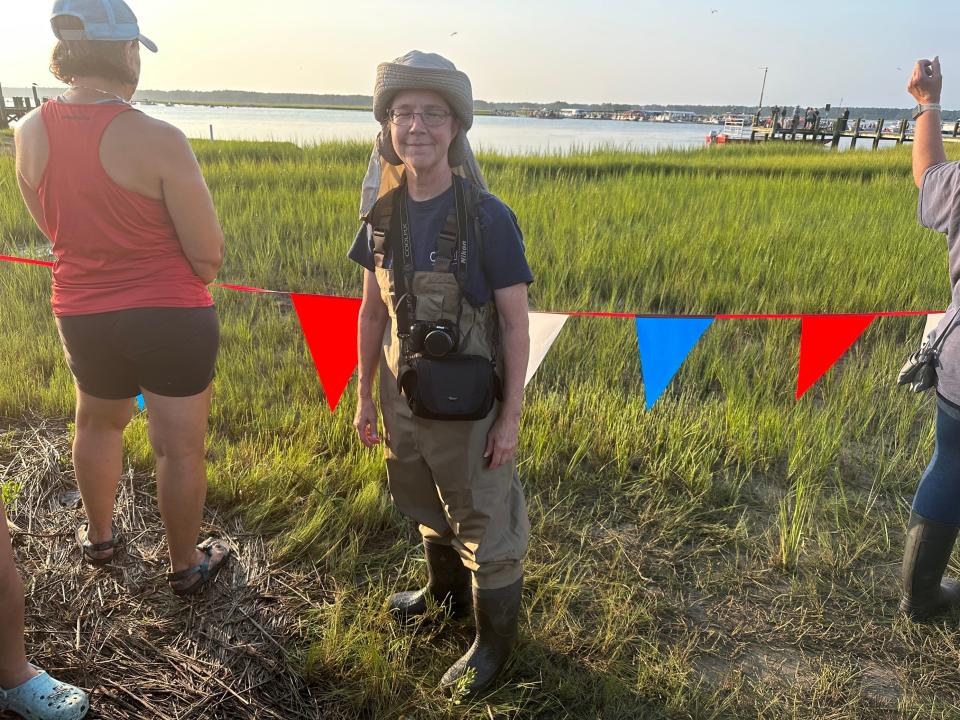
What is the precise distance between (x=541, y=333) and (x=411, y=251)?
116 centimetres

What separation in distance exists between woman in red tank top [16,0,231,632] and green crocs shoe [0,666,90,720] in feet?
1.73

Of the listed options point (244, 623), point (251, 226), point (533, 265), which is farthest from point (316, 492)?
point (251, 226)

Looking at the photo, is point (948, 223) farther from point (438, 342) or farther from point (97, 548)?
Answer: point (97, 548)

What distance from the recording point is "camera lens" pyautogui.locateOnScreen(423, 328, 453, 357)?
5.14ft

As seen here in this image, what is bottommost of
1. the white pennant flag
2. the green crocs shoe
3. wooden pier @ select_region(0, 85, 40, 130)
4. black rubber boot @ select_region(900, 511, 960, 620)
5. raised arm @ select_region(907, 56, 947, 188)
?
the green crocs shoe

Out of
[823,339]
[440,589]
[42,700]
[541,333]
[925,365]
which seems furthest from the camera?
[823,339]

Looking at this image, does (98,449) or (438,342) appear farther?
(98,449)

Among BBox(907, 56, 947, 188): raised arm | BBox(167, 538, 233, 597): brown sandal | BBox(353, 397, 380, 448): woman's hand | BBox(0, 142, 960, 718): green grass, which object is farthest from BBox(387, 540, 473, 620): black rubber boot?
BBox(907, 56, 947, 188): raised arm

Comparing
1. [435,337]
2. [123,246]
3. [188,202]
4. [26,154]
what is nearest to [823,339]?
[435,337]

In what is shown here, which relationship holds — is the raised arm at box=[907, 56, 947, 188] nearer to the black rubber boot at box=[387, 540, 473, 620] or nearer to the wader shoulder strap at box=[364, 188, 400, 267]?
the wader shoulder strap at box=[364, 188, 400, 267]

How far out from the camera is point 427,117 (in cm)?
151

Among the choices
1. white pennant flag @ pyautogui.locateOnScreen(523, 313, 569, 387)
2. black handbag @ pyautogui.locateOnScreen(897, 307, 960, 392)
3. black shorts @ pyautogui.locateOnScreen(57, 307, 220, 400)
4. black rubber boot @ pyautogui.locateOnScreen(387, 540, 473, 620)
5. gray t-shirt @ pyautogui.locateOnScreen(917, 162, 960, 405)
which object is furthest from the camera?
white pennant flag @ pyautogui.locateOnScreen(523, 313, 569, 387)

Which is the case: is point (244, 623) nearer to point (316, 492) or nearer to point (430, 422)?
point (316, 492)

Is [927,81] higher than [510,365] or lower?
higher
